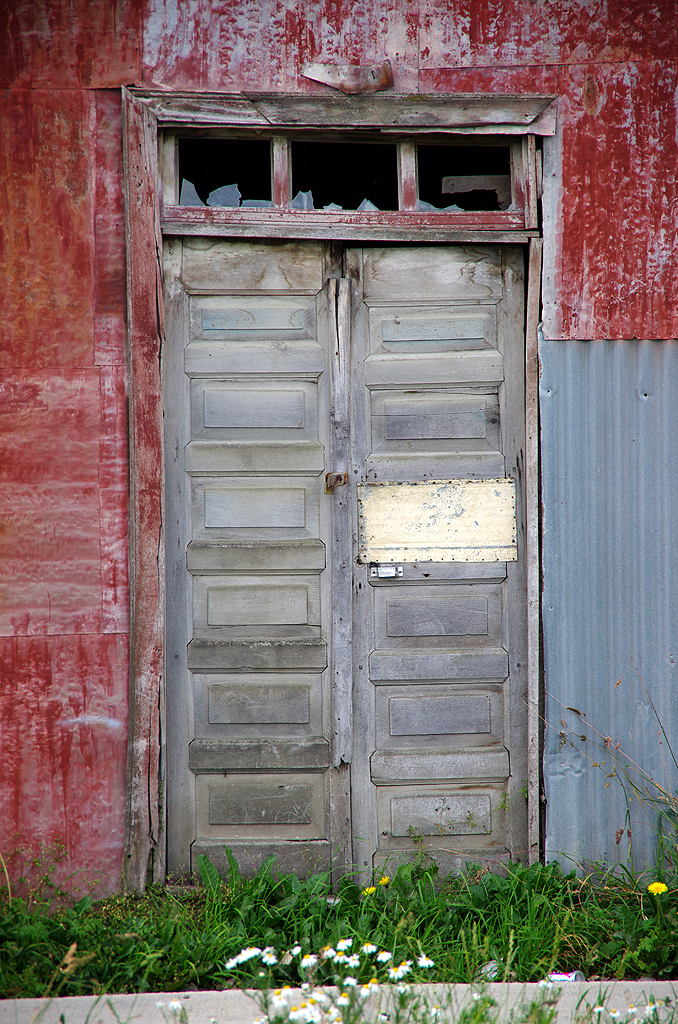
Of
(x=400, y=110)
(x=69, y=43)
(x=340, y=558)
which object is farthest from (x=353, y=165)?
(x=340, y=558)

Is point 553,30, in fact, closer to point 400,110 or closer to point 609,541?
point 400,110

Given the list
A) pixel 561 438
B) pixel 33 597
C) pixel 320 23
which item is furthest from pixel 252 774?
pixel 320 23

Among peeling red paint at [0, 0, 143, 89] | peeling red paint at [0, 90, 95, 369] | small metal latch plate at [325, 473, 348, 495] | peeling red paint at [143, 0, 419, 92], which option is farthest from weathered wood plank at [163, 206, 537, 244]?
small metal latch plate at [325, 473, 348, 495]

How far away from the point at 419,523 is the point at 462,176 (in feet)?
5.54

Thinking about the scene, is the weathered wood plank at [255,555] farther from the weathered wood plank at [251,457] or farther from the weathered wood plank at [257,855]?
the weathered wood plank at [257,855]

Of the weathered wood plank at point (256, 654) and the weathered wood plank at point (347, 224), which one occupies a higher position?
the weathered wood plank at point (347, 224)

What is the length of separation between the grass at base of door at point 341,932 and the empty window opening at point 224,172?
3044 millimetres

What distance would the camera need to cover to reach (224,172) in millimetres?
3199

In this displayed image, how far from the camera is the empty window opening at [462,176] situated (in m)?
3.24

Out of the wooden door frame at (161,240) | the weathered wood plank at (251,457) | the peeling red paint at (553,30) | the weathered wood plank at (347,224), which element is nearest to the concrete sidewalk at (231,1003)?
the wooden door frame at (161,240)

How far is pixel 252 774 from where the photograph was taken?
10.4 feet

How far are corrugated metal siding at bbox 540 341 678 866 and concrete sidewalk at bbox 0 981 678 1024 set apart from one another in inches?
34.6

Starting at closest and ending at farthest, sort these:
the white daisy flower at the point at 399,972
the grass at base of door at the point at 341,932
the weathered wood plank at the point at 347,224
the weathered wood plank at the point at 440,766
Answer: the white daisy flower at the point at 399,972 → the grass at base of door at the point at 341,932 → the weathered wood plank at the point at 347,224 → the weathered wood plank at the point at 440,766

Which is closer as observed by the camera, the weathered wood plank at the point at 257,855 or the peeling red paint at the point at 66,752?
the peeling red paint at the point at 66,752
